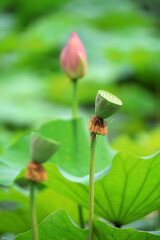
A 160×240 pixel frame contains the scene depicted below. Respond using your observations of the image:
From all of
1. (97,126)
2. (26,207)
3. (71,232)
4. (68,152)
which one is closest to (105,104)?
(97,126)

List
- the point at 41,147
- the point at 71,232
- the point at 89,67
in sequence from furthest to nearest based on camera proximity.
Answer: the point at 89,67 < the point at 71,232 < the point at 41,147

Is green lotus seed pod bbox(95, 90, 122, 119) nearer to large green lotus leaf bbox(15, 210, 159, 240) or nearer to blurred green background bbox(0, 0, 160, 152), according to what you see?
large green lotus leaf bbox(15, 210, 159, 240)

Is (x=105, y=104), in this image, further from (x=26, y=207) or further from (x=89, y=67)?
(x=89, y=67)

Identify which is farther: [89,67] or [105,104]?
[89,67]

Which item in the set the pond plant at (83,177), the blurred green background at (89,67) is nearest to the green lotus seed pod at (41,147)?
the pond plant at (83,177)

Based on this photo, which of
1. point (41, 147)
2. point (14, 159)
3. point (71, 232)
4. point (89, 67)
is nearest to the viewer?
point (41, 147)

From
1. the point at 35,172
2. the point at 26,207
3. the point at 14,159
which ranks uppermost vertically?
the point at 35,172

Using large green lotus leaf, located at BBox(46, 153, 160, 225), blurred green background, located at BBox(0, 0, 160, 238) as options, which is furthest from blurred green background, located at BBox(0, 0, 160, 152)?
large green lotus leaf, located at BBox(46, 153, 160, 225)
